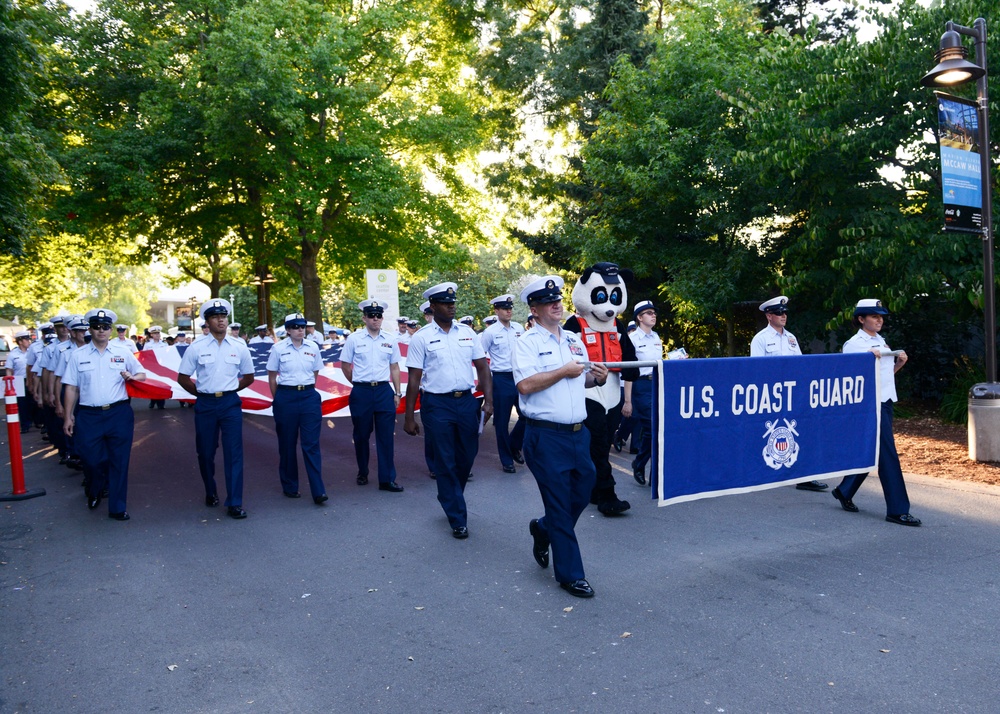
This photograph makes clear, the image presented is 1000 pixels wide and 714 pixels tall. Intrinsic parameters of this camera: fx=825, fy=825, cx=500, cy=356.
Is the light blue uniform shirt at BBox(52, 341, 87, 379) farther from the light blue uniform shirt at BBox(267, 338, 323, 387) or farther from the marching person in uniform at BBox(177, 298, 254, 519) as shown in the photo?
the light blue uniform shirt at BBox(267, 338, 323, 387)

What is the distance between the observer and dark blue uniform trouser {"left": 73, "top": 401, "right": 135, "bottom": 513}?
8.01 meters

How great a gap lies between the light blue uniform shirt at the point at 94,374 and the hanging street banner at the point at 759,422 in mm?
5384

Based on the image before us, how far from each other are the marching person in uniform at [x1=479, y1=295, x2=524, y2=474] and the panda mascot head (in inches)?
119

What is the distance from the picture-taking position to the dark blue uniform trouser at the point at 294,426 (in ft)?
28.7

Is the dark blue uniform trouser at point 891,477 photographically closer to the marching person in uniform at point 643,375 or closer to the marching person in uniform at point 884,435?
the marching person in uniform at point 884,435

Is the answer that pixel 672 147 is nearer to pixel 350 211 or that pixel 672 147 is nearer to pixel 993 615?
pixel 350 211

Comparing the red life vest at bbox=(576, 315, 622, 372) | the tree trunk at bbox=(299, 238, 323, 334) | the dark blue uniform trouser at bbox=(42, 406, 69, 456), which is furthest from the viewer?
the tree trunk at bbox=(299, 238, 323, 334)

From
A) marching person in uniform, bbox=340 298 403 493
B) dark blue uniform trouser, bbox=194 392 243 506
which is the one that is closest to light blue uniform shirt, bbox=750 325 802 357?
marching person in uniform, bbox=340 298 403 493

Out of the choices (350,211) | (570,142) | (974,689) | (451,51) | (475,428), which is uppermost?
(451,51)

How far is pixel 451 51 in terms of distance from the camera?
30391 millimetres

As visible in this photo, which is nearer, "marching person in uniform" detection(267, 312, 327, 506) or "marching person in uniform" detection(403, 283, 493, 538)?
"marching person in uniform" detection(403, 283, 493, 538)

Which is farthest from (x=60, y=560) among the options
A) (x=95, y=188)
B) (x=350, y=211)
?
(x=95, y=188)

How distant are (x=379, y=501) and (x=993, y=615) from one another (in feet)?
18.3

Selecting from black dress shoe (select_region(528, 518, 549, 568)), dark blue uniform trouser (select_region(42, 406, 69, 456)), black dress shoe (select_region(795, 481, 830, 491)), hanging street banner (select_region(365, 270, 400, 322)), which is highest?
hanging street banner (select_region(365, 270, 400, 322))
